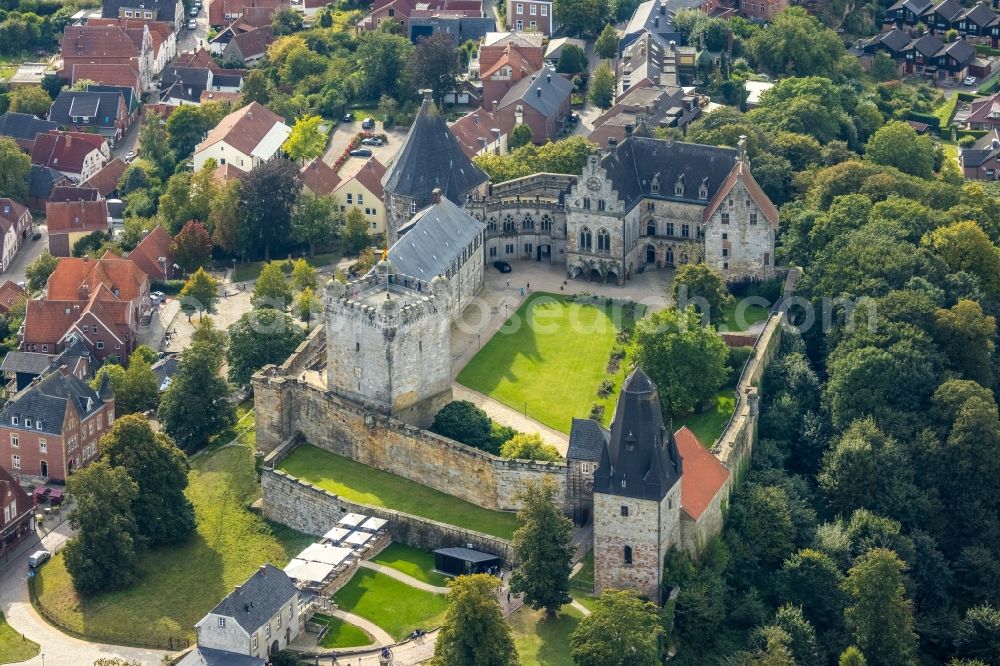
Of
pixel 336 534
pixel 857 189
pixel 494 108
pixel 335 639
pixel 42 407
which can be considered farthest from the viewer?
pixel 494 108

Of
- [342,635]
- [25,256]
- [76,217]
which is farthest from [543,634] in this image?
[25,256]

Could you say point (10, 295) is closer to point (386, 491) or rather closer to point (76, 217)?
point (76, 217)

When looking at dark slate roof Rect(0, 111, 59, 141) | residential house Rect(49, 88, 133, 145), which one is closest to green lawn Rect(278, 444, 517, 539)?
dark slate roof Rect(0, 111, 59, 141)

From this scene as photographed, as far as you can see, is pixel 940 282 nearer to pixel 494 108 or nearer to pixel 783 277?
pixel 783 277

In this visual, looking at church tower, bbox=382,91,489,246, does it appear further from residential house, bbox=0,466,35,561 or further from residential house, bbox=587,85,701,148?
residential house, bbox=0,466,35,561

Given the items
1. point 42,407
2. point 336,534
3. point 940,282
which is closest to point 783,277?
point 940,282
